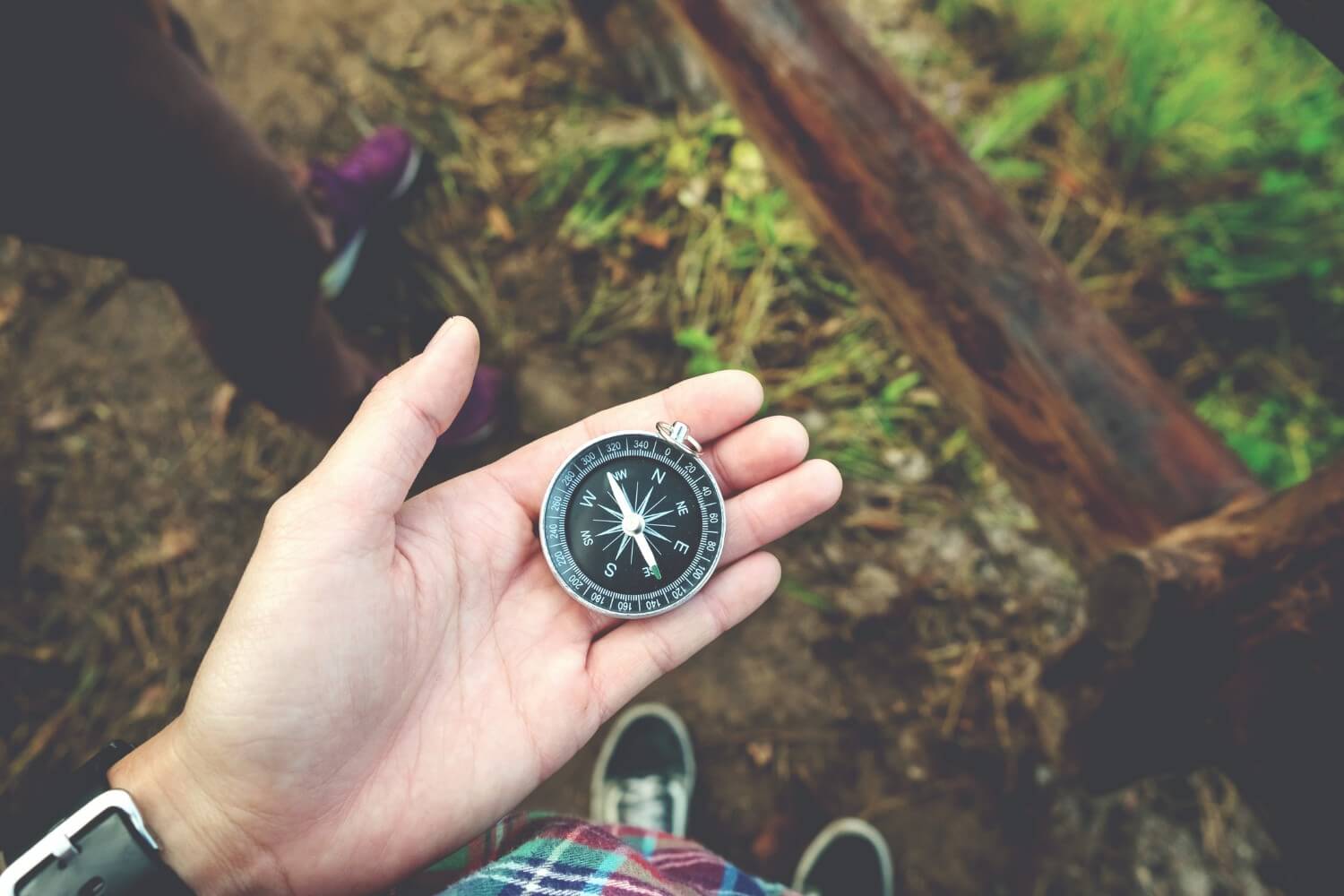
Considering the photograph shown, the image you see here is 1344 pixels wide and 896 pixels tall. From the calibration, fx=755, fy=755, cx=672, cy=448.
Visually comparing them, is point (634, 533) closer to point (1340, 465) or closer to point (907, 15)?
point (1340, 465)

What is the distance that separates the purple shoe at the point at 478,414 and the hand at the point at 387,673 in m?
1.12

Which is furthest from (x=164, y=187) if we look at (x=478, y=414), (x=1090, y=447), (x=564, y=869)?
(x=1090, y=447)

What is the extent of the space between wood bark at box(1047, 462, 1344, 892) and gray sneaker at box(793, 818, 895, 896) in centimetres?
110

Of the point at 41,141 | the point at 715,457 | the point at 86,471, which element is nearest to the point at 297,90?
the point at 86,471

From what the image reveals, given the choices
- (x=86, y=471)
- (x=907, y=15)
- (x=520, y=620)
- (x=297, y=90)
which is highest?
(x=297, y=90)

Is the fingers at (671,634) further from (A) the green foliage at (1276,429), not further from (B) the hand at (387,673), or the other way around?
(A) the green foliage at (1276,429)

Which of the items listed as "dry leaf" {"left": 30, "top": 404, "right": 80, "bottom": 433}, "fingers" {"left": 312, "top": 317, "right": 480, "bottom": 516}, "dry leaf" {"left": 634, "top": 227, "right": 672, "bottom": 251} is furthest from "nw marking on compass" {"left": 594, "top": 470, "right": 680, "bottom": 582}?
"dry leaf" {"left": 30, "top": 404, "right": 80, "bottom": 433}

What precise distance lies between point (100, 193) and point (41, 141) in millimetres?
158

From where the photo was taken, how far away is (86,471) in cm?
349

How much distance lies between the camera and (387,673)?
1.78 m

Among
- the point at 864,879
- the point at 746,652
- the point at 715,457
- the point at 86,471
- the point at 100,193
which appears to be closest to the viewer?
the point at 100,193

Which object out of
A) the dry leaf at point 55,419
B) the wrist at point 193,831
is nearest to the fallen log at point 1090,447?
the wrist at point 193,831

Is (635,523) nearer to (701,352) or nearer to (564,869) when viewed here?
(564,869)

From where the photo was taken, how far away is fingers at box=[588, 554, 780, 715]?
2062 millimetres
